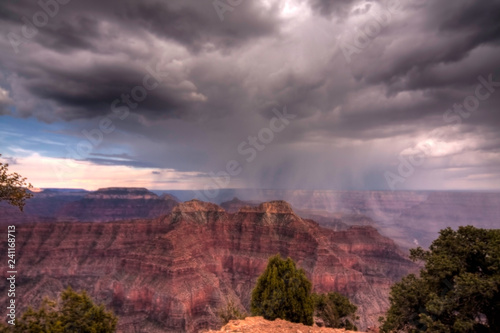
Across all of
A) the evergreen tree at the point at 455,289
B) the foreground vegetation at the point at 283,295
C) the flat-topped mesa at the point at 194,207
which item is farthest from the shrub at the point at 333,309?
the flat-topped mesa at the point at 194,207

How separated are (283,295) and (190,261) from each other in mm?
61754

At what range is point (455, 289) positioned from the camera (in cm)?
1547

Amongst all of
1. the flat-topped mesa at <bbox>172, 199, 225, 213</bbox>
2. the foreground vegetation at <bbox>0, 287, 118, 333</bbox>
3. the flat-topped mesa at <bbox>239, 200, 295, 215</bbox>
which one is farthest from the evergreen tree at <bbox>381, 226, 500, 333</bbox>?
the flat-topped mesa at <bbox>172, 199, 225, 213</bbox>

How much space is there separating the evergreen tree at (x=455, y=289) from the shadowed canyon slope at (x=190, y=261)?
58308 millimetres

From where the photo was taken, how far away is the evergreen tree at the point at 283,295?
→ 22.8 m

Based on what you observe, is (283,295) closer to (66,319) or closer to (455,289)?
(455,289)

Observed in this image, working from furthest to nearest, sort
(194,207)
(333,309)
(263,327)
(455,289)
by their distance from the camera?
(194,207), (333,309), (263,327), (455,289)

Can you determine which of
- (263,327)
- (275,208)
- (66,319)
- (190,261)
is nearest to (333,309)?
(263,327)

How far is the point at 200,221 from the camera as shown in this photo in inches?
4318

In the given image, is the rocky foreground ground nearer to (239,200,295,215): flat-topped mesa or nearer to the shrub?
the shrub

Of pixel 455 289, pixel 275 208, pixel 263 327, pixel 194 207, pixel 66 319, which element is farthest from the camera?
pixel 194 207

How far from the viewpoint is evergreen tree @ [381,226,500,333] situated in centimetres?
1476

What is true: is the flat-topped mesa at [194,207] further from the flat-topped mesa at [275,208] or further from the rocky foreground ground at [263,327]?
the rocky foreground ground at [263,327]

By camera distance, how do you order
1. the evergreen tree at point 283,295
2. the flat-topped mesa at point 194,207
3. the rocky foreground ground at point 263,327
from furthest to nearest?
the flat-topped mesa at point 194,207
the evergreen tree at point 283,295
the rocky foreground ground at point 263,327
